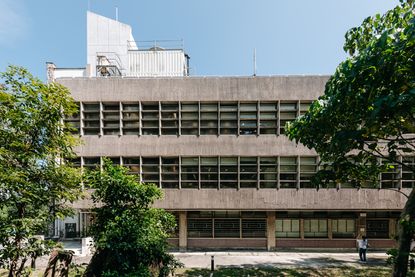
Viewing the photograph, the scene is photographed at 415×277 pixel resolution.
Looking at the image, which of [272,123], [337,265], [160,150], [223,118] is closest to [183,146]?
[160,150]

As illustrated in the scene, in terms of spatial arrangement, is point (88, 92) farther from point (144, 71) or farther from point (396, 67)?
point (396, 67)

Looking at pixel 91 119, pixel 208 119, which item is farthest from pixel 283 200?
pixel 91 119

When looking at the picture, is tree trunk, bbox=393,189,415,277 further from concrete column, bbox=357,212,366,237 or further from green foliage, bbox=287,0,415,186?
concrete column, bbox=357,212,366,237

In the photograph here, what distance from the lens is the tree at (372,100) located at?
5844 millimetres

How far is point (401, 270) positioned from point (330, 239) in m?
13.2

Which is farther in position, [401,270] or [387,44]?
[401,270]

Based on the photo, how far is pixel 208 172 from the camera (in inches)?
757

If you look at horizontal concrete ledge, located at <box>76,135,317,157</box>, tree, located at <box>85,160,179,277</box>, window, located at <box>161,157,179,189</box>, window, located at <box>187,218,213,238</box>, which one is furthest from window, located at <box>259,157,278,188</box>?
tree, located at <box>85,160,179,277</box>

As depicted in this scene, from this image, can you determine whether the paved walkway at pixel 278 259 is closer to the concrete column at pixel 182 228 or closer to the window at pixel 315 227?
the concrete column at pixel 182 228

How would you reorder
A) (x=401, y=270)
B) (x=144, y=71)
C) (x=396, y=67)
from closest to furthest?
(x=396, y=67) < (x=401, y=270) < (x=144, y=71)

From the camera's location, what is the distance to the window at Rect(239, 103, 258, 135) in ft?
63.5

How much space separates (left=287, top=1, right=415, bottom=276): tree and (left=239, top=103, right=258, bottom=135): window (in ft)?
30.7

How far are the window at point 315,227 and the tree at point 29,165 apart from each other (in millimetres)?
17607

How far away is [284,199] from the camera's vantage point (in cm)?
1880
